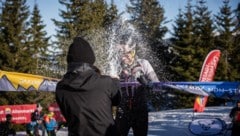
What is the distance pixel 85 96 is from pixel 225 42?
126ft

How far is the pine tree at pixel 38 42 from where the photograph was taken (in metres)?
37.2

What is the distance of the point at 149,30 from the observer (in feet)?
144

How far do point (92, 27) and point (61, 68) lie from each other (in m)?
4.79

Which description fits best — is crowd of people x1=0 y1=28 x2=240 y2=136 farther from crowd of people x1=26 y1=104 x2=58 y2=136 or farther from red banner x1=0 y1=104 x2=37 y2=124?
red banner x1=0 y1=104 x2=37 y2=124

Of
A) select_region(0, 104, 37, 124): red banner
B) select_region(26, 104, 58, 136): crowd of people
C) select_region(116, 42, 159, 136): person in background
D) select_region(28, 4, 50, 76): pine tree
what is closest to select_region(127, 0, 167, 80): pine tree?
select_region(28, 4, 50, 76): pine tree

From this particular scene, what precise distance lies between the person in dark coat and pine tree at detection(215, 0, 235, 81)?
34779 millimetres

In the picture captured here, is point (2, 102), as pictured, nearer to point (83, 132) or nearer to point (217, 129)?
point (217, 129)

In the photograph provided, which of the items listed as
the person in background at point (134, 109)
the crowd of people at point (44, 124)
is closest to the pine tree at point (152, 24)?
the crowd of people at point (44, 124)

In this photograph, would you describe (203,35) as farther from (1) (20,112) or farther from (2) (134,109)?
(2) (134,109)

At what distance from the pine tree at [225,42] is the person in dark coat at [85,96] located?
34.8m

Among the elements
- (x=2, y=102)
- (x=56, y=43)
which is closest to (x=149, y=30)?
(x=56, y=43)

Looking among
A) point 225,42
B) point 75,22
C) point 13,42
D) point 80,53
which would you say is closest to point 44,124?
point 80,53

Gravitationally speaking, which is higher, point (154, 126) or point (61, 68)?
point (61, 68)

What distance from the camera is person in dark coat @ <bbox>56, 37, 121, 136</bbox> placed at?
10.6 ft
